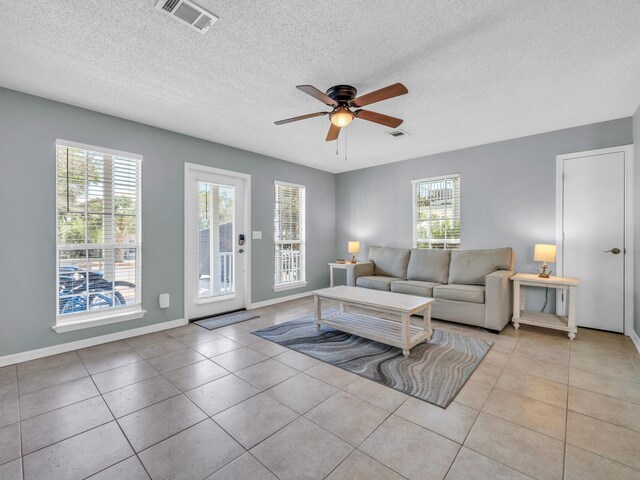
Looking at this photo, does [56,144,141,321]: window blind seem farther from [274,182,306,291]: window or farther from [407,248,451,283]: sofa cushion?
[407,248,451,283]: sofa cushion

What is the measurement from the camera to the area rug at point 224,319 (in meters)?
3.91

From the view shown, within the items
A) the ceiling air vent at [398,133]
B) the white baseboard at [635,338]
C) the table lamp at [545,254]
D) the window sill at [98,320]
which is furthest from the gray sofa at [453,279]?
the window sill at [98,320]

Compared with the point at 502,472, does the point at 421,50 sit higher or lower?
higher

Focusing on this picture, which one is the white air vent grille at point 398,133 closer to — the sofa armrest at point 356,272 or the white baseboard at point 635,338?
the sofa armrest at point 356,272

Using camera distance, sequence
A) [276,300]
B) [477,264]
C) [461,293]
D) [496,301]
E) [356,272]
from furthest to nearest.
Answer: [276,300] < [356,272] < [477,264] < [461,293] < [496,301]

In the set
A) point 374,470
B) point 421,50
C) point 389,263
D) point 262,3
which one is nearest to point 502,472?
point 374,470

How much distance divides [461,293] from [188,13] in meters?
3.89

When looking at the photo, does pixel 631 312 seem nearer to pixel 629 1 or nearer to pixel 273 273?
pixel 629 1

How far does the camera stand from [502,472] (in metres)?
1.47

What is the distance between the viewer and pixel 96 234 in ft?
10.7

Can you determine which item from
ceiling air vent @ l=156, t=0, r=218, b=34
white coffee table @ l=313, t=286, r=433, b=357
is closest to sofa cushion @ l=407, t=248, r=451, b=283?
white coffee table @ l=313, t=286, r=433, b=357

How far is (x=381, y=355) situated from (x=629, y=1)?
10.0 ft

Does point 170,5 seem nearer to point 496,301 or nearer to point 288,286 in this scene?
point 496,301

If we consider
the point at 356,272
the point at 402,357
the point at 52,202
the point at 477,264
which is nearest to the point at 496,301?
the point at 477,264
